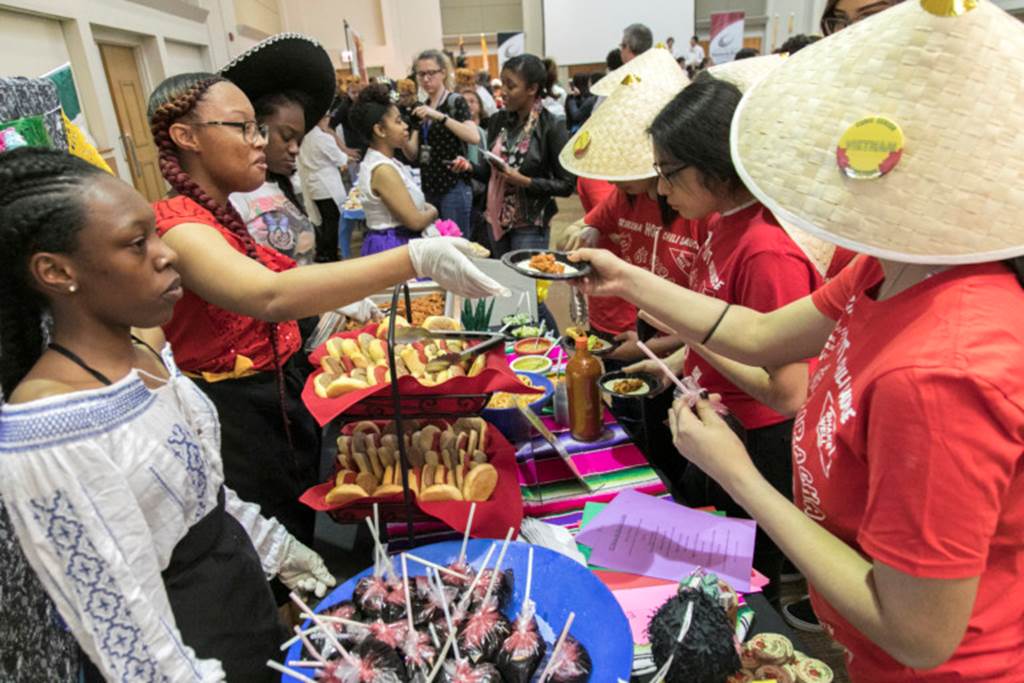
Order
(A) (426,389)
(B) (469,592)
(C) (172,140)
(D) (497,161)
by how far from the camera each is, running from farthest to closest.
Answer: (D) (497,161), (C) (172,140), (A) (426,389), (B) (469,592)

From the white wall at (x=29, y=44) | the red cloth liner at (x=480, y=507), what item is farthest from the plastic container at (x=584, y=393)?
the white wall at (x=29, y=44)

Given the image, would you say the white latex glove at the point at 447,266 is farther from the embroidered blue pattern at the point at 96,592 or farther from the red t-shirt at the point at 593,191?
the red t-shirt at the point at 593,191

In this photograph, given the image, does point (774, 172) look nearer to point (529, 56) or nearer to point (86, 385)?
point (86, 385)

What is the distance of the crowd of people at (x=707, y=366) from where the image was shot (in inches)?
28.5

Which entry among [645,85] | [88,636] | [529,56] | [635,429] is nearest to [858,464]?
[88,636]

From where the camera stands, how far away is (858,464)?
0.85 metres

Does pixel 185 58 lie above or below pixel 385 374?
above

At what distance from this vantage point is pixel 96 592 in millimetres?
938

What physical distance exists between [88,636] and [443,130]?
4683 millimetres

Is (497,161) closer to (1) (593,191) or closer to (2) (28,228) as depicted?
(1) (593,191)

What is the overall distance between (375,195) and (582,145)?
5.82ft

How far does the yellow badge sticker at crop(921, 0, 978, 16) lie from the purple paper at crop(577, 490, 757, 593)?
1.00 meters

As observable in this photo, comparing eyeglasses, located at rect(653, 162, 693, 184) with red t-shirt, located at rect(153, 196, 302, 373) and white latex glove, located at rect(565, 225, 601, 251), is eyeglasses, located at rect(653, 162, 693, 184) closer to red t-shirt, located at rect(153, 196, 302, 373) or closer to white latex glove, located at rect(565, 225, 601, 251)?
white latex glove, located at rect(565, 225, 601, 251)

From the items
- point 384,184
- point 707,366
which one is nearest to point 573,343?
point 707,366
